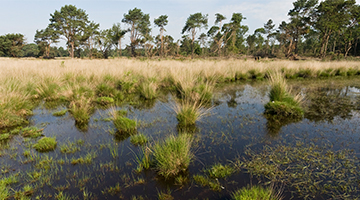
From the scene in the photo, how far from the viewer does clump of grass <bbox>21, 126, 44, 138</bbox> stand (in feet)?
11.5

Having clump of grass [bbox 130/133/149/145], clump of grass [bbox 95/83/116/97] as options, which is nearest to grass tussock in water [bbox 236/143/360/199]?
clump of grass [bbox 130/133/149/145]

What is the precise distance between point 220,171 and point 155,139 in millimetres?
1406

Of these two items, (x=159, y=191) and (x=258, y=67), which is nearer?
(x=159, y=191)

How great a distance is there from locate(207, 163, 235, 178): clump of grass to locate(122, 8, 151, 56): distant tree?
117ft

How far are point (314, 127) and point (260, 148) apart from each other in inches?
73.4

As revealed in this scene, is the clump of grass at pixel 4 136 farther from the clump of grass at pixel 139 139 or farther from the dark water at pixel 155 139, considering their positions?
the clump of grass at pixel 139 139

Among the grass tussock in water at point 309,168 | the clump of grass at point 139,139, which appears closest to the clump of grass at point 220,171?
the grass tussock in water at point 309,168

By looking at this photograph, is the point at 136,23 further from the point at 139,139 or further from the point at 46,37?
the point at 139,139

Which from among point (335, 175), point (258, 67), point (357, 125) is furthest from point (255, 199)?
point (258, 67)

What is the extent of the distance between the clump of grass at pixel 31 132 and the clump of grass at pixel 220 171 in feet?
11.1

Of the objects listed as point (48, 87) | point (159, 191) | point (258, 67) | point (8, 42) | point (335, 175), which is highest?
point (8, 42)

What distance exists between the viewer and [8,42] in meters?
43.2

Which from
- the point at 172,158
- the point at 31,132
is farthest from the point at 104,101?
the point at 172,158

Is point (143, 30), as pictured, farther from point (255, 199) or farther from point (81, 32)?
point (255, 199)
